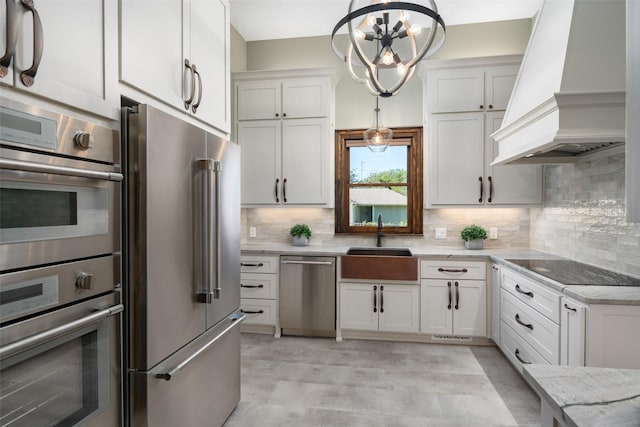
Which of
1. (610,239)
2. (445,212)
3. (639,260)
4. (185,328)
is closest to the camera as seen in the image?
(185,328)

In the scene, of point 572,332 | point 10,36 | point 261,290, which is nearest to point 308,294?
point 261,290

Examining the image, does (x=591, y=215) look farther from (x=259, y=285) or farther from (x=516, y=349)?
(x=259, y=285)

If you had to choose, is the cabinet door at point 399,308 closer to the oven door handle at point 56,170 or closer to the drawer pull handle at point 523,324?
the drawer pull handle at point 523,324

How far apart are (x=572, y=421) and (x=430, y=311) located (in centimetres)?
266

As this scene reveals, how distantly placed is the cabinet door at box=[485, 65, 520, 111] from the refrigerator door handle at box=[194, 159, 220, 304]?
284cm

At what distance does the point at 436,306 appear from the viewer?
326 centimetres

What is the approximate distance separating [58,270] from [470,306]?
10.2ft

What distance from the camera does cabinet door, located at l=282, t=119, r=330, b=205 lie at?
3.64m

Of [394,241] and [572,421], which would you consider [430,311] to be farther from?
[572,421]

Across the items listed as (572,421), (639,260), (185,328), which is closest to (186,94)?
(185,328)

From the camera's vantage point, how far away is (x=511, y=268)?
2.74 meters

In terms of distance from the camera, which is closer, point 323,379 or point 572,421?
point 572,421

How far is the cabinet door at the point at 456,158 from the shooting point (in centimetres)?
343

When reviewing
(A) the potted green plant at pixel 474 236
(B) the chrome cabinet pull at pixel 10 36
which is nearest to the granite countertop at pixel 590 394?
(B) the chrome cabinet pull at pixel 10 36
